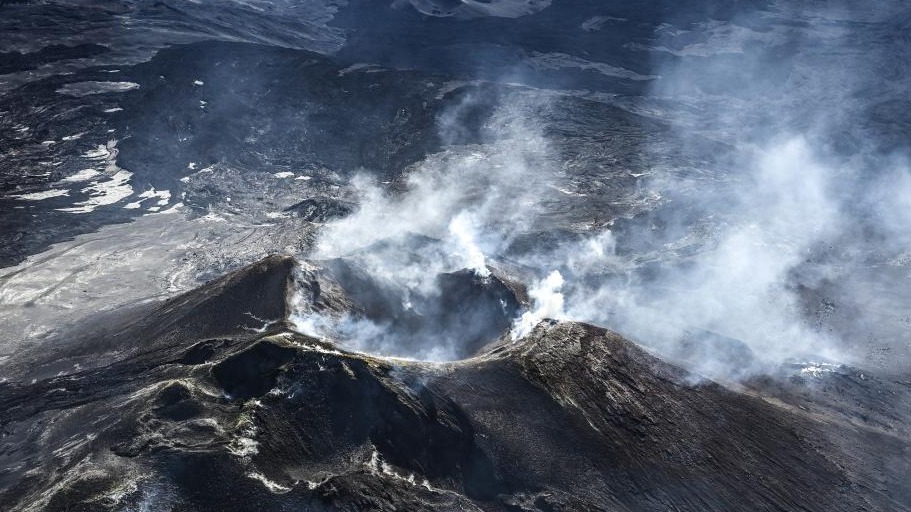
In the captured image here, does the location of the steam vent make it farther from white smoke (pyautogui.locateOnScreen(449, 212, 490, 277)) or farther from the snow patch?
white smoke (pyautogui.locateOnScreen(449, 212, 490, 277))

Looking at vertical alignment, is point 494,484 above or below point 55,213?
above

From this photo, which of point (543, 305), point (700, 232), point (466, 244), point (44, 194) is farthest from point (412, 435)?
point (44, 194)

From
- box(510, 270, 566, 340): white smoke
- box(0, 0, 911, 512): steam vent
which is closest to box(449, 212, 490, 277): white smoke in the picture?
box(0, 0, 911, 512): steam vent

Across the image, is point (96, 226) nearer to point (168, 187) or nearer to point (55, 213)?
point (55, 213)

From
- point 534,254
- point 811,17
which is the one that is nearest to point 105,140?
point 534,254

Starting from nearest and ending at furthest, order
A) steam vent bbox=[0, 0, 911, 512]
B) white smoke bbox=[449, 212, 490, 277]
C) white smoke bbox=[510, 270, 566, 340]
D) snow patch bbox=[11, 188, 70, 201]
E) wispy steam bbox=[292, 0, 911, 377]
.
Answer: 1. steam vent bbox=[0, 0, 911, 512]
2. white smoke bbox=[510, 270, 566, 340]
3. wispy steam bbox=[292, 0, 911, 377]
4. white smoke bbox=[449, 212, 490, 277]
5. snow patch bbox=[11, 188, 70, 201]

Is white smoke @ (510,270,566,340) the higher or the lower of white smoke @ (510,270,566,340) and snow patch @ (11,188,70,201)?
the higher
